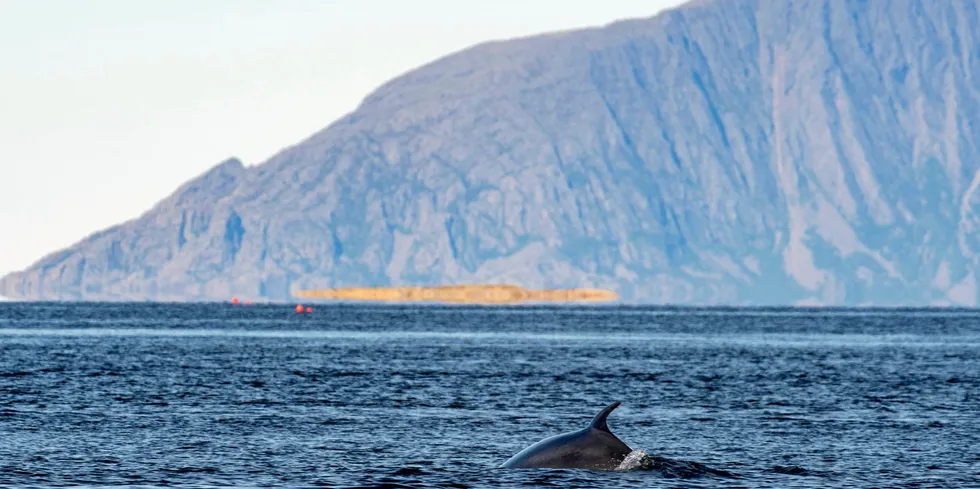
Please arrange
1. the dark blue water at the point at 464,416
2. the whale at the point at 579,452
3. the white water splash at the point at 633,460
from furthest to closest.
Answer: the white water splash at the point at 633,460, the whale at the point at 579,452, the dark blue water at the point at 464,416

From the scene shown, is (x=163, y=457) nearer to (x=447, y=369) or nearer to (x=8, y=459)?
(x=8, y=459)

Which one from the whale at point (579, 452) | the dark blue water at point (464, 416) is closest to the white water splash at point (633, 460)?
the whale at point (579, 452)

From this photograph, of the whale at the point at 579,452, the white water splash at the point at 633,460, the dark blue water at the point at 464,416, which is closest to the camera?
the dark blue water at the point at 464,416

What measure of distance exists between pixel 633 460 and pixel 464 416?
15683mm

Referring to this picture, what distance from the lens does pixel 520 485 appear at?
125ft

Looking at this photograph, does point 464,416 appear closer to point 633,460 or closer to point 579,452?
point 633,460

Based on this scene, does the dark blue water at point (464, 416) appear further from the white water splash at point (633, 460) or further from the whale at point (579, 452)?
the whale at point (579, 452)

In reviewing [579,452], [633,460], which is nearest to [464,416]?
[633,460]

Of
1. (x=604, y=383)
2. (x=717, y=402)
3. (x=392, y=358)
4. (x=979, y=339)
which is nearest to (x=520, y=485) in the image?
(x=717, y=402)

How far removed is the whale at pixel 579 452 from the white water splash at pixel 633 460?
0.10 m

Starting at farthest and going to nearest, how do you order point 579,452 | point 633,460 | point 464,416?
1. point 464,416
2. point 633,460
3. point 579,452

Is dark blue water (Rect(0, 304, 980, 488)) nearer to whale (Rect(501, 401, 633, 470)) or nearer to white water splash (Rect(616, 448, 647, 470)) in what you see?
white water splash (Rect(616, 448, 647, 470))

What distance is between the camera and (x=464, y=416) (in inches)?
2235

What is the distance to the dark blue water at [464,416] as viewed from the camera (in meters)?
40.9
